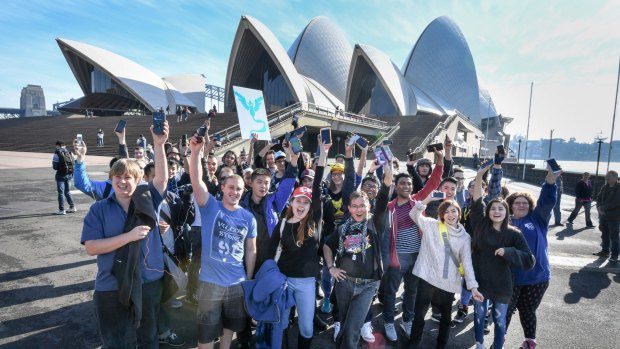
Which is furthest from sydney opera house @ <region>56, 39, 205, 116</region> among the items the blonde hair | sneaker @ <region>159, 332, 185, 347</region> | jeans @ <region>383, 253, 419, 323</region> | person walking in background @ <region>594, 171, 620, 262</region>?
person walking in background @ <region>594, 171, 620, 262</region>

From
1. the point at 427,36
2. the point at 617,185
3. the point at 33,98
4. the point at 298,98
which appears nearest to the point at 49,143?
the point at 298,98

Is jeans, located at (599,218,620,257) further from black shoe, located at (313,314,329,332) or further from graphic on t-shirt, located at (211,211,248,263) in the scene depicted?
graphic on t-shirt, located at (211,211,248,263)

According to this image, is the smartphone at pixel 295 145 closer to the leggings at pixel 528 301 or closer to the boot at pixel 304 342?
the boot at pixel 304 342

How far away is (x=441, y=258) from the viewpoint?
3107 mm

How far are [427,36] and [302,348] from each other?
64683 mm

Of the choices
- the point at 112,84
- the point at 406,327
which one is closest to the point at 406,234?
the point at 406,327

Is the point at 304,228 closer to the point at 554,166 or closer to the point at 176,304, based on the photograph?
the point at 176,304

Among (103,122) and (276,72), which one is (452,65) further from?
(103,122)

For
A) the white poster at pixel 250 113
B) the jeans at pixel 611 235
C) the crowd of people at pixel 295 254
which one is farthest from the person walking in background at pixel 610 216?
the white poster at pixel 250 113

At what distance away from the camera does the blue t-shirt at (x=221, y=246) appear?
2.54m

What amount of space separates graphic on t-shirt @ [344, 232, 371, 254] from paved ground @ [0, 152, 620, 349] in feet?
4.04

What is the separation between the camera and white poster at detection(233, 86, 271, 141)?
6.37 metres

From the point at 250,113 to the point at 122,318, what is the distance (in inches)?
195

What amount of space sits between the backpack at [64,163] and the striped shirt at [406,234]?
798 centimetres
